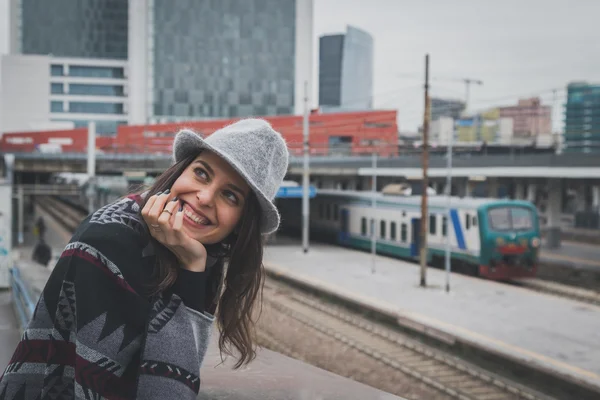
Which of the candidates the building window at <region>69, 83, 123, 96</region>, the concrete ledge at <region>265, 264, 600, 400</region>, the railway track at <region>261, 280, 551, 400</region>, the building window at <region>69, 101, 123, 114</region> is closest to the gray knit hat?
the concrete ledge at <region>265, 264, 600, 400</region>

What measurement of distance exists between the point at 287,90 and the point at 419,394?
73.4 meters

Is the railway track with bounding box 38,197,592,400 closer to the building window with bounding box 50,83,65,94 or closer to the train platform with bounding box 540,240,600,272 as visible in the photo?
the train platform with bounding box 540,240,600,272

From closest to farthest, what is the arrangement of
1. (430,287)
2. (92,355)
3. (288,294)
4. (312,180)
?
(92,355) → (430,287) → (288,294) → (312,180)

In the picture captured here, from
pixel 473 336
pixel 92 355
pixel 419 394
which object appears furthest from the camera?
pixel 473 336

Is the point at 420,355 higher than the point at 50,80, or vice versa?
the point at 50,80

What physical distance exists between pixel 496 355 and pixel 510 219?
31.0ft

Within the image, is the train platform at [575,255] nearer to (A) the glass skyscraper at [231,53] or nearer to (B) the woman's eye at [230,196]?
(B) the woman's eye at [230,196]

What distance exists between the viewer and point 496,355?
10797mm

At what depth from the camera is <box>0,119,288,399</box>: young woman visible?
5.51 ft

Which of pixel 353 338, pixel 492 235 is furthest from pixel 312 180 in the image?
pixel 353 338

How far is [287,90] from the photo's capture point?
81.8m

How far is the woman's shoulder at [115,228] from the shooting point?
5.60 feet

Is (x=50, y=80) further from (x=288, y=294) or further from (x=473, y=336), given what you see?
(x=473, y=336)

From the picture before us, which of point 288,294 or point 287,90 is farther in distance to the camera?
point 287,90
